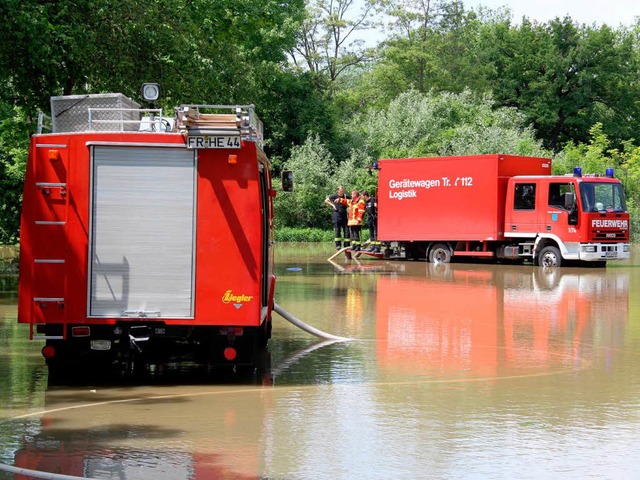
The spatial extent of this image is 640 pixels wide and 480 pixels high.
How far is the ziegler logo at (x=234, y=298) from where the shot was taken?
9867 mm

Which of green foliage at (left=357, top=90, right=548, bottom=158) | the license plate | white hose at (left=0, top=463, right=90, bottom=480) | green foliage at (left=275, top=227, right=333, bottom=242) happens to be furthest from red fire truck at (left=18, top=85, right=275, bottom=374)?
green foliage at (left=357, top=90, right=548, bottom=158)

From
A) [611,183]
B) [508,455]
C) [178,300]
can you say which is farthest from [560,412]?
[611,183]

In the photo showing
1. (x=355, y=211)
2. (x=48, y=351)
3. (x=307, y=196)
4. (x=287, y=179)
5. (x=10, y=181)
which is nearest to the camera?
(x=48, y=351)

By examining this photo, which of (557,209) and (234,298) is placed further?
(557,209)

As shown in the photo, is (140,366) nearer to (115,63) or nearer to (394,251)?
(115,63)

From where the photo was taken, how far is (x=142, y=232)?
9.93m

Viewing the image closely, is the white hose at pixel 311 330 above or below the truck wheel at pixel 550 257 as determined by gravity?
below

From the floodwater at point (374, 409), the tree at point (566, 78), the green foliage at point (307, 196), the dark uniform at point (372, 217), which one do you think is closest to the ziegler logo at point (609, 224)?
the dark uniform at point (372, 217)

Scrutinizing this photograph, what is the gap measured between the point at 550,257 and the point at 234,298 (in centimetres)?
2000

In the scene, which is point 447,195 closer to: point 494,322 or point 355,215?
point 355,215

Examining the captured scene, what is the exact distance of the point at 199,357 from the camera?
10.5 m

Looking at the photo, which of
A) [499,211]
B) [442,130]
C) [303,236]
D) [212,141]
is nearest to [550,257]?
[499,211]

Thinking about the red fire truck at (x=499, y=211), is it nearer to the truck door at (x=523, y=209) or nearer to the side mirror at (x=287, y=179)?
the truck door at (x=523, y=209)

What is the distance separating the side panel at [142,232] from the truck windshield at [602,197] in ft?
64.8
